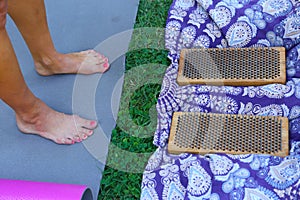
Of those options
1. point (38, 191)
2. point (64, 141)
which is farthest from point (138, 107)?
point (38, 191)

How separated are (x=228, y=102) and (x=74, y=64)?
2.35 ft

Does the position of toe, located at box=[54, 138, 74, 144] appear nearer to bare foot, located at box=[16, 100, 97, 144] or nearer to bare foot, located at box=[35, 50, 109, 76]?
bare foot, located at box=[16, 100, 97, 144]

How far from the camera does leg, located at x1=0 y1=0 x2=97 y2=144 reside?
6.16ft

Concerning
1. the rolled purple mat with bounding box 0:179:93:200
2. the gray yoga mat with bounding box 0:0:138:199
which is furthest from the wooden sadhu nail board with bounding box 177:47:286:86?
the rolled purple mat with bounding box 0:179:93:200

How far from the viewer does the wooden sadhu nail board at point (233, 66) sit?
217 cm

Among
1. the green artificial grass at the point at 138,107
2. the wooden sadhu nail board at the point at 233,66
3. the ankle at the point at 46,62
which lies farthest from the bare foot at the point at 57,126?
the wooden sadhu nail board at the point at 233,66

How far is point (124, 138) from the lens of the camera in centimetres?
212

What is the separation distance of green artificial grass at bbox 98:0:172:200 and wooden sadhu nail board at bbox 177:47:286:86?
0.43 ft

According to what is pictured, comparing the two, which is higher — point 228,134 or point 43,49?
point 43,49

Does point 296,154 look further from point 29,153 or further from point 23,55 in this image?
point 23,55

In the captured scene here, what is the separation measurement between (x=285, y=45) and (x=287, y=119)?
0.41m

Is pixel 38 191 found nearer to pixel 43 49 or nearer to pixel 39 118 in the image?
pixel 39 118

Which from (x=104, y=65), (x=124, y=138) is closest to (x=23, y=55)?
(x=104, y=65)

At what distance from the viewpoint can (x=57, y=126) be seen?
7.04 ft
